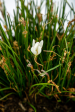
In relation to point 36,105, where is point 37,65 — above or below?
above

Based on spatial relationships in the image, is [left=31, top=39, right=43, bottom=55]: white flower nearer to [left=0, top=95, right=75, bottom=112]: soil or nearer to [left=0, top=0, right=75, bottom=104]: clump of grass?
[left=0, top=0, right=75, bottom=104]: clump of grass

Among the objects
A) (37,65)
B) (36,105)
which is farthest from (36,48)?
(36,105)

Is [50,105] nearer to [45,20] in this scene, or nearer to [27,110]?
[27,110]

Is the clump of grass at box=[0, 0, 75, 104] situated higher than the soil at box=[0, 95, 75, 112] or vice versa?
the clump of grass at box=[0, 0, 75, 104]

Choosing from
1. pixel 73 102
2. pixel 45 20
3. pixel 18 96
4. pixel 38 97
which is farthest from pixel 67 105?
pixel 45 20

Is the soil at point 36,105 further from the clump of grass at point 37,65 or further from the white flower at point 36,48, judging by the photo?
the white flower at point 36,48

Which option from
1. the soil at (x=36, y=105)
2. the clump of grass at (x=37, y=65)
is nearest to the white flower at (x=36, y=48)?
the clump of grass at (x=37, y=65)

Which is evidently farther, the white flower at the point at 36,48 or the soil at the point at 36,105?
the soil at the point at 36,105

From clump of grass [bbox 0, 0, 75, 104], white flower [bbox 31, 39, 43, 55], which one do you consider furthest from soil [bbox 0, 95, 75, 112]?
white flower [bbox 31, 39, 43, 55]

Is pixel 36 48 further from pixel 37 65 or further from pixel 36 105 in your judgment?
pixel 36 105
